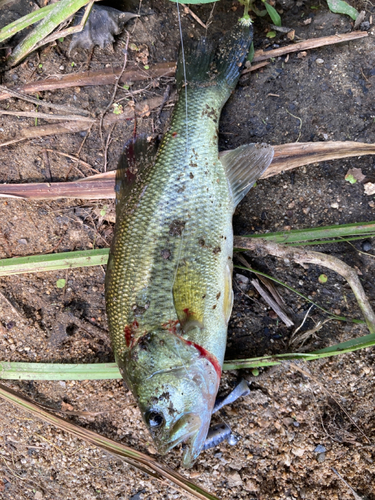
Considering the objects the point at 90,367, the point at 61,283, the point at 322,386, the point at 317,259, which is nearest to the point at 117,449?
the point at 90,367

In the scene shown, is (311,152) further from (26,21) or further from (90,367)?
(90,367)

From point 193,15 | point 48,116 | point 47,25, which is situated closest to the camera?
point 47,25

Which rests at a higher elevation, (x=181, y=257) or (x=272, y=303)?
(x=181, y=257)

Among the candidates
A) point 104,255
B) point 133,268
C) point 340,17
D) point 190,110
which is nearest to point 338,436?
point 133,268

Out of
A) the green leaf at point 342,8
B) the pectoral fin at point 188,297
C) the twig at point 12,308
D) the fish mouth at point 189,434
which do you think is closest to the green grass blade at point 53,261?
the twig at point 12,308

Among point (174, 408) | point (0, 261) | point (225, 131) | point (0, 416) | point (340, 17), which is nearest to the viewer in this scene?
point (174, 408)

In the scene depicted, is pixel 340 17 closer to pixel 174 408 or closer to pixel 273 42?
pixel 273 42

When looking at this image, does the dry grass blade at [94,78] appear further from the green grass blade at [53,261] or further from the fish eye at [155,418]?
the fish eye at [155,418]
